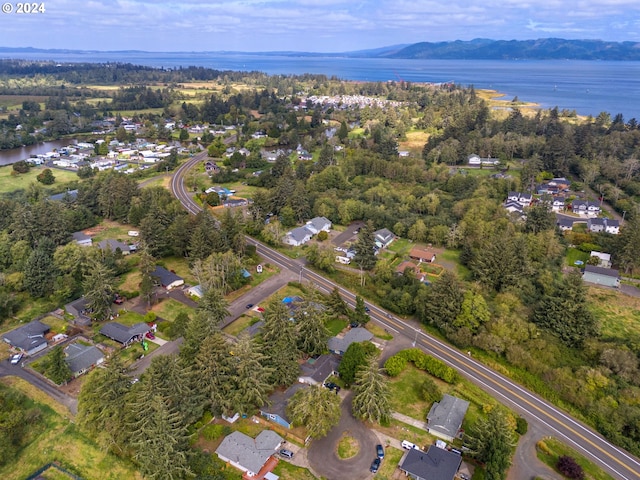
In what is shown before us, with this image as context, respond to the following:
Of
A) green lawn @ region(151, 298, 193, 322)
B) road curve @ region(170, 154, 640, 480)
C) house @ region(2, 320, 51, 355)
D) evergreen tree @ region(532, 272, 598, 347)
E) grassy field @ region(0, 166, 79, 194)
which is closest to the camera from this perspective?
road curve @ region(170, 154, 640, 480)

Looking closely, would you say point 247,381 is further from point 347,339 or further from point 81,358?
point 81,358

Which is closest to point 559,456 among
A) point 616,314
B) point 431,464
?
point 431,464

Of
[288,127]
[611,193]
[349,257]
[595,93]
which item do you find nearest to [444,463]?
[349,257]

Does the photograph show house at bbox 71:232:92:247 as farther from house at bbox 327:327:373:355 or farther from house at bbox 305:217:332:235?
house at bbox 327:327:373:355

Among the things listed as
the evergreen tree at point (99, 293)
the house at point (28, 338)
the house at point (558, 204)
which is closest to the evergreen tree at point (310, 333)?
the evergreen tree at point (99, 293)

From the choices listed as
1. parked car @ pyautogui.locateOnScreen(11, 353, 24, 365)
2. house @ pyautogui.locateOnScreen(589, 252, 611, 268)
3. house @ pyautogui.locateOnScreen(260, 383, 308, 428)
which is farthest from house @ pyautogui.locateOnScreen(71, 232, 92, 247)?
house @ pyautogui.locateOnScreen(589, 252, 611, 268)

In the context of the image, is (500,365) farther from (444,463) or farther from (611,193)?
→ (611,193)

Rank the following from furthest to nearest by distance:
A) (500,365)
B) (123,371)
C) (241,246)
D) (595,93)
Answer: (595,93) → (241,246) → (500,365) → (123,371)
